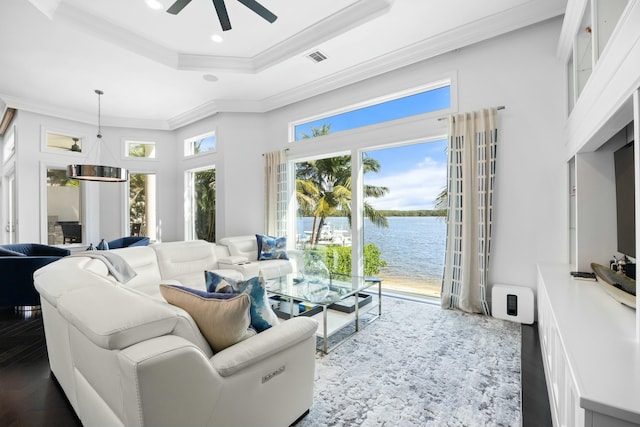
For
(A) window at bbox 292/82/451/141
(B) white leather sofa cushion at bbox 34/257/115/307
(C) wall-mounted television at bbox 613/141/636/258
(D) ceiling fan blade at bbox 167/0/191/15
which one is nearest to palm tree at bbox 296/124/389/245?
(A) window at bbox 292/82/451/141

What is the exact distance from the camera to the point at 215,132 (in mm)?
5902

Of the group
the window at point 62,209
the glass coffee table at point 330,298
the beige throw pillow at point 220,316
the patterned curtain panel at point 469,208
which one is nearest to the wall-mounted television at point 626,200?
the patterned curtain panel at point 469,208

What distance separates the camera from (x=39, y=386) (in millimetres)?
2092

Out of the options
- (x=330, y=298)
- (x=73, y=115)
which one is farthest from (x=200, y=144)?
(x=330, y=298)

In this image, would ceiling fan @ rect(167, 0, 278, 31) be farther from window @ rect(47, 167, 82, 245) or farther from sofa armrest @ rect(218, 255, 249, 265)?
window @ rect(47, 167, 82, 245)

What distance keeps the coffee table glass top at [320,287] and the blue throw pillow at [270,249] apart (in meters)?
1.18

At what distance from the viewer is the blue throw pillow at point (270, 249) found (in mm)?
4832

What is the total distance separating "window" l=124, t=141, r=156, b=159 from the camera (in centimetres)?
659

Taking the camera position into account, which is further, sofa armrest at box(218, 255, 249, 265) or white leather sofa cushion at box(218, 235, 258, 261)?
white leather sofa cushion at box(218, 235, 258, 261)

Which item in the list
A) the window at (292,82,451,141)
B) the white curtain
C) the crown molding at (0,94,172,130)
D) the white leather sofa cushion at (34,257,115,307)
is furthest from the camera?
the white curtain

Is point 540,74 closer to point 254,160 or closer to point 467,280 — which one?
point 467,280

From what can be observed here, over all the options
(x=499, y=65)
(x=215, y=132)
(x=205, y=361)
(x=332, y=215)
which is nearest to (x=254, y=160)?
(x=215, y=132)

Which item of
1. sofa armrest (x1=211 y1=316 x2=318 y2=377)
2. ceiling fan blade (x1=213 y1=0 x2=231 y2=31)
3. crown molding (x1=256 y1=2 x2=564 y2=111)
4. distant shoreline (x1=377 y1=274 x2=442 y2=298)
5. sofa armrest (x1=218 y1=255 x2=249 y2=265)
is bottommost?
distant shoreline (x1=377 y1=274 x2=442 y2=298)

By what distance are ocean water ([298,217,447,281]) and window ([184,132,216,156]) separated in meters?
3.68
